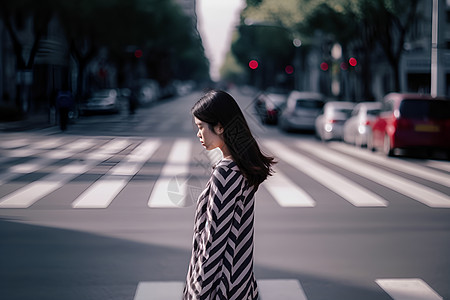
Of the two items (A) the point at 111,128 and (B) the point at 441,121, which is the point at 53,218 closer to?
(A) the point at 111,128

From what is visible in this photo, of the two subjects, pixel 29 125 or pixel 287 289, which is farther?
pixel 29 125

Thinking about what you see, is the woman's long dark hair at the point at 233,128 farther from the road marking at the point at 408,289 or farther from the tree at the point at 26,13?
the tree at the point at 26,13

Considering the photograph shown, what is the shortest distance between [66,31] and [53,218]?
30765mm

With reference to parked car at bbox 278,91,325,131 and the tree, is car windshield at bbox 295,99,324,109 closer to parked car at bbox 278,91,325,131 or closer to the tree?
parked car at bbox 278,91,325,131

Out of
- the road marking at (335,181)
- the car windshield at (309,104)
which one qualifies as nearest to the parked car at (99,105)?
the road marking at (335,181)

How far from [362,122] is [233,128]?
18.1 meters

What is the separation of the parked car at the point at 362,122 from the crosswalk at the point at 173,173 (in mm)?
695

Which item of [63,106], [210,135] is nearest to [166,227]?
[63,106]

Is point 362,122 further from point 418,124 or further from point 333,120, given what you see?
point 418,124

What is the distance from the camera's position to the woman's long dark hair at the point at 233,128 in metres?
3.34

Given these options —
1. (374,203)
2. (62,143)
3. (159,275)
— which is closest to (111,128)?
(62,143)

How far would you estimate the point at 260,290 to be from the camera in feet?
18.7

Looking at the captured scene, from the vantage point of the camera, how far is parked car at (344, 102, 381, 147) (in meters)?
20.7

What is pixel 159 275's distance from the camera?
618 centimetres
